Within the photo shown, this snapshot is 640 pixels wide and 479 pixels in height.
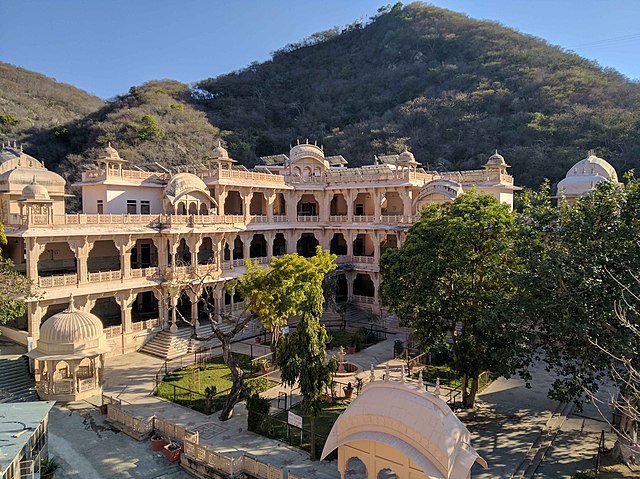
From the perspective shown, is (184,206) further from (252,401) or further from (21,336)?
(252,401)

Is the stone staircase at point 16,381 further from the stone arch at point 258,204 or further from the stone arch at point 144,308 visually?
the stone arch at point 258,204

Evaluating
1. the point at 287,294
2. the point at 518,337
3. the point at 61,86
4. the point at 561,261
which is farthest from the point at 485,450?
the point at 61,86

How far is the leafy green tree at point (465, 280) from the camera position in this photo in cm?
1702

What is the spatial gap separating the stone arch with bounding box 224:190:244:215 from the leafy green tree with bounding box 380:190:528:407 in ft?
65.1

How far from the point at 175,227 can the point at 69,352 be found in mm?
9622

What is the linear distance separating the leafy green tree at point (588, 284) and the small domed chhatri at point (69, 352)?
16.6m

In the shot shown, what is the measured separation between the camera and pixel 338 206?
1556 inches

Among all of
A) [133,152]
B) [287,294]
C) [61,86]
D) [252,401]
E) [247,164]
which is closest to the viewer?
[252,401]

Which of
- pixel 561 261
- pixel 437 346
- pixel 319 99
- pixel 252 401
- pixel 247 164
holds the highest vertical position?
pixel 319 99

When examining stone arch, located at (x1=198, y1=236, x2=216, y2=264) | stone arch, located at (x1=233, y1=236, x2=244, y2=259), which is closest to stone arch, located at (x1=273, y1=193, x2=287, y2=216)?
stone arch, located at (x1=233, y1=236, x2=244, y2=259)

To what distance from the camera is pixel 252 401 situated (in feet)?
55.3

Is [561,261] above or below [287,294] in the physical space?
above

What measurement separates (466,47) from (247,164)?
48.7 metres

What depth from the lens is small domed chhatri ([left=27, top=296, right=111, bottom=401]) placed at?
19.1 meters
